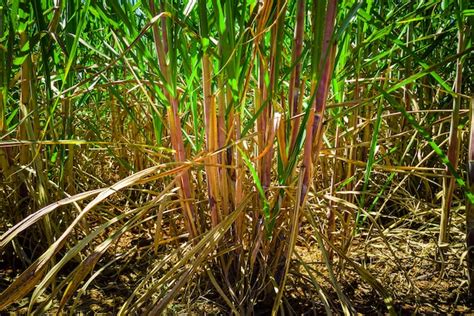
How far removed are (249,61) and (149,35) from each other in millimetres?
253

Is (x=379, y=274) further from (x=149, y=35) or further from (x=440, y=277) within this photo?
(x=149, y=35)

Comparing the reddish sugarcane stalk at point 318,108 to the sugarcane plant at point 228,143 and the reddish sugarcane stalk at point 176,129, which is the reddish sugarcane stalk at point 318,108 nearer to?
the sugarcane plant at point 228,143

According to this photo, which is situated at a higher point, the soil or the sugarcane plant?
the sugarcane plant

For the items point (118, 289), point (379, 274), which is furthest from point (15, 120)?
point (379, 274)

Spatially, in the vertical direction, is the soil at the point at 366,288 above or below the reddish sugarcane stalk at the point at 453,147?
below

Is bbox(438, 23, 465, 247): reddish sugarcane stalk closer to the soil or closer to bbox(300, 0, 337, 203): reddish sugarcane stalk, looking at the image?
the soil

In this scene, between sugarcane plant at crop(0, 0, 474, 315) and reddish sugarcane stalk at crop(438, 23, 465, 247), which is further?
reddish sugarcane stalk at crop(438, 23, 465, 247)

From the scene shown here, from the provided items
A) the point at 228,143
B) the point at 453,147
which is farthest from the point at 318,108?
the point at 453,147

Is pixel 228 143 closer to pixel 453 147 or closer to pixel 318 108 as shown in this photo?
pixel 318 108

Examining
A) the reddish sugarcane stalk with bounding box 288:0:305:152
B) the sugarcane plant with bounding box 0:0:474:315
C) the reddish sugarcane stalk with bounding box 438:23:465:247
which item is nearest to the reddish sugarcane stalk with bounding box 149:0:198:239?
Result: the sugarcane plant with bounding box 0:0:474:315

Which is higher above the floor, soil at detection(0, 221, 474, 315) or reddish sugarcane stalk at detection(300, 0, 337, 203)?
reddish sugarcane stalk at detection(300, 0, 337, 203)

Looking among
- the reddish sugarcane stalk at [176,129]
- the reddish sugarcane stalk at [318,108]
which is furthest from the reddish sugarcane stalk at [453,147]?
the reddish sugarcane stalk at [176,129]

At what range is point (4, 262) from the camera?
1.02 meters

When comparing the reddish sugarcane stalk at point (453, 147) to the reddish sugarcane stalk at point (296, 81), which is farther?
the reddish sugarcane stalk at point (453, 147)
